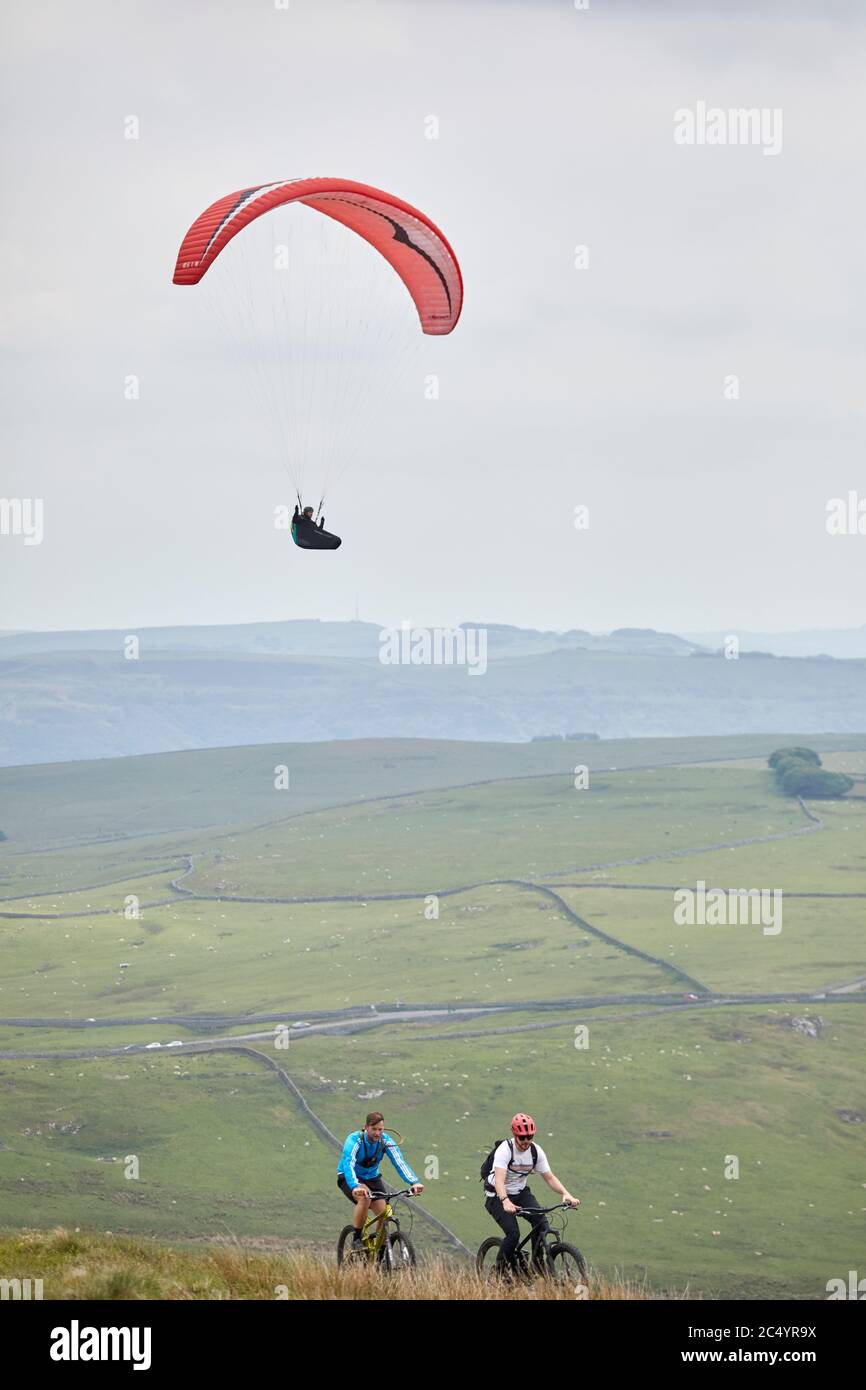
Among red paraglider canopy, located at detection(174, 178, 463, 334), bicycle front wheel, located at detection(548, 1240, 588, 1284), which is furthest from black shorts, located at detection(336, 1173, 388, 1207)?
red paraglider canopy, located at detection(174, 178, 463, 334)

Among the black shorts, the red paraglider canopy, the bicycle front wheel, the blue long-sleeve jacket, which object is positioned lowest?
the bicycle front wheel

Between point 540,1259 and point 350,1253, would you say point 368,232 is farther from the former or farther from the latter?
point 540,1259

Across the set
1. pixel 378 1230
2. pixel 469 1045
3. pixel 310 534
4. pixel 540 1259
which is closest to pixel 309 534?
pixel 310 534

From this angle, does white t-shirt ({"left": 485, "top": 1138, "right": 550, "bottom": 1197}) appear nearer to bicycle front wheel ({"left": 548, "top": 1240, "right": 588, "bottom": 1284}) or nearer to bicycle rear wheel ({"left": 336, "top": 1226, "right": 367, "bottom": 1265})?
bicycle front wheel ({"left": 548, "top": 1240, "right": 588, "bottom": 1284})

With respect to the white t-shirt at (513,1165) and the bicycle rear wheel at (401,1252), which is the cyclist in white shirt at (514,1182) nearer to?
the white t-shirt at (513,1165)

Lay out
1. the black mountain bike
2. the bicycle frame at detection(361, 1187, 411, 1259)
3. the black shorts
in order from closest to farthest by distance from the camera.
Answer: the black mountain bike → the bicycle frame at detection(361, 1187, 411, 1259) → the black shorts

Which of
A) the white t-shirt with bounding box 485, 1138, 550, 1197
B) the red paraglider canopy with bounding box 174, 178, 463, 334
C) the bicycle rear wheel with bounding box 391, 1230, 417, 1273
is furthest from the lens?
the red paraglider canopy with bounding box 174, 178, 463, 334
